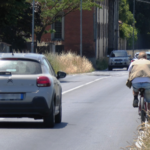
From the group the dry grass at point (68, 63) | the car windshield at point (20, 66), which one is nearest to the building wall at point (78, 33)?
the dry grass at point (68, 63)

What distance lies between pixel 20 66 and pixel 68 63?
95.2 feet

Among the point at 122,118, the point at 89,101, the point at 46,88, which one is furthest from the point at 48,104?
the point at 89,101

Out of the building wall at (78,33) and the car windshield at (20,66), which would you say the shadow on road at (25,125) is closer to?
the car windshield at (20,66)

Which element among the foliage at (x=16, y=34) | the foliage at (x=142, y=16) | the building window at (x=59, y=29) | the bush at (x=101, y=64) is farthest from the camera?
the foliage at (x=142, y=16)

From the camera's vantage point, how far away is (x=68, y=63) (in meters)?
39.2

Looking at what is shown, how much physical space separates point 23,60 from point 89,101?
6929 mm

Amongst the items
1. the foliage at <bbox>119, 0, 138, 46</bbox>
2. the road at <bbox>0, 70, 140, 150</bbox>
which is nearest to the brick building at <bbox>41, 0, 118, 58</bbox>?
the foliage at <bbox>119, 0, 138, 46</bbox>

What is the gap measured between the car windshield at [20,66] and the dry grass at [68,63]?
24887 mm

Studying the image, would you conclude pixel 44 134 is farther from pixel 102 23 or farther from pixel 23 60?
pixel 102 23

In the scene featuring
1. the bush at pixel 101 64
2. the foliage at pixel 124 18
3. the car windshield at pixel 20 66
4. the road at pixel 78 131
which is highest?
the foliage at pixel 124 18

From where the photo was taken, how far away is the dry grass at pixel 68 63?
3581 centimetres

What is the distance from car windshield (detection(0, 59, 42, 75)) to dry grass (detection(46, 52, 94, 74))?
24.9 metres

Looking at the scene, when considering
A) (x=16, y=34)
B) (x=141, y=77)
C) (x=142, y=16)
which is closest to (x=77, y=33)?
(x=16, y=34)

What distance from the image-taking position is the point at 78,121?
1155 cm
